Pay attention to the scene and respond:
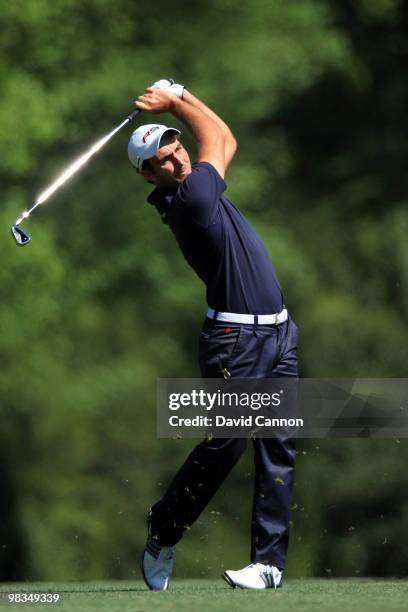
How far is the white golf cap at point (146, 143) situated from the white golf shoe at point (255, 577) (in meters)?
1.41

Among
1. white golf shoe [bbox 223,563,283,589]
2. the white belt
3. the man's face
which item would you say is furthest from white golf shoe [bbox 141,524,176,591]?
the man's face

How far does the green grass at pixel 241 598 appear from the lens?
4.61 meters

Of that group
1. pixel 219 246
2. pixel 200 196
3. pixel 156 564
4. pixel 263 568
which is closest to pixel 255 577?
pixel 263 568

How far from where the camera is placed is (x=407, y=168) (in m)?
17.0

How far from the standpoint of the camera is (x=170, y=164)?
5438mm

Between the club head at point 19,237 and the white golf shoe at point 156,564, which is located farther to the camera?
the club head at point 19,237

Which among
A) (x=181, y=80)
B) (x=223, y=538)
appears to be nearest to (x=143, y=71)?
(x=181, y=80)

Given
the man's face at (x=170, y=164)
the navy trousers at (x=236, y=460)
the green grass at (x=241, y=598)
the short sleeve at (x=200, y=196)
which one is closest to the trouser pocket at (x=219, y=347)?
the navy trousers at (x=236, y=460)

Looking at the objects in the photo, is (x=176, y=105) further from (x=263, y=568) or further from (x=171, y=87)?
(x=263, y=568)

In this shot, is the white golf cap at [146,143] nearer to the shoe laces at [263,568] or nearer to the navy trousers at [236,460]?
the navy trousers at [236,460]

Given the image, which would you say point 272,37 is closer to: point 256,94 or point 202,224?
point 256,94

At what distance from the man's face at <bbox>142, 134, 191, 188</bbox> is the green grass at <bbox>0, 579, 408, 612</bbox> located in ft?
4.57

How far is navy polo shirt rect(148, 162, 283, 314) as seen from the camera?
528cm

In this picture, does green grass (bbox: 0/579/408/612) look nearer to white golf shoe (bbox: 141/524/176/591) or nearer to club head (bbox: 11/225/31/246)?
white golf shoe (bbox: 141/524/176/591)
